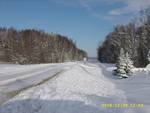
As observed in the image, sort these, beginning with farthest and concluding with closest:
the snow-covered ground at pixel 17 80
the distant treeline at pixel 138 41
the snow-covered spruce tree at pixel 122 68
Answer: the distant treeline at pixel 138 41 → the snow-covered spruce tree at pixel 122 68 → the snow-covered ground at pixel 17 80

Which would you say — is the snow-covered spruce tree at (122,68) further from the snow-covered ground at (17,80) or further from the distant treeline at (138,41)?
the distant treeline at (138,41)

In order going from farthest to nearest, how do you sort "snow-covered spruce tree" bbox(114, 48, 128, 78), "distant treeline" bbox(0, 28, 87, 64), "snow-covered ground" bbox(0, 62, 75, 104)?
"distant treeline" bbox(0, 28, 87, 64) → "snow-covered spruce tree" bbox(114, 48, 128, 78) → "snow-covered ground" bbox(0, 62, 75, 104)

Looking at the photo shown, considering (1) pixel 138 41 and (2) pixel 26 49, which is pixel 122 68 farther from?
(2) pixel 26 49

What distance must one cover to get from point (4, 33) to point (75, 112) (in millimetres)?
98105

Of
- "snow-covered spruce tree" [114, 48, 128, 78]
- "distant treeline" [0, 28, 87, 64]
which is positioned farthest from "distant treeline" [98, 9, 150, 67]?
"distant treeline" [0, 28, 87, 64]

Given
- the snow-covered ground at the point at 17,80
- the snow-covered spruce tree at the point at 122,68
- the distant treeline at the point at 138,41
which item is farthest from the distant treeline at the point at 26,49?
the snow-covered spruce tree at the point at 122,68

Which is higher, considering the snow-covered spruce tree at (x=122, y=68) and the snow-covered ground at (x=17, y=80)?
the snow-covered spruce tree at (x=122, y=68)

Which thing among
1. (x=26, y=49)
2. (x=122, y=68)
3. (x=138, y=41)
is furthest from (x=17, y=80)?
(x=26, y=49)

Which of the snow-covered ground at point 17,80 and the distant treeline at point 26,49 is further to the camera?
the distant treeline at point 26,49

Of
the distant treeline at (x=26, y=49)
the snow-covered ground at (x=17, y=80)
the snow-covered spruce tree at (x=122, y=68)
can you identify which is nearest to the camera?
the snow-covered ground at (x=17, y=80)

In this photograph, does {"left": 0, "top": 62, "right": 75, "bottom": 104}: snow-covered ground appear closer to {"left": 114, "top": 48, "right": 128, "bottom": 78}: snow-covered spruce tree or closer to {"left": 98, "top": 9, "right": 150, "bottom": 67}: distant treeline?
{"left": 114, "top": 48, "right": 128, "bottom": 78}: snow-covered spruce tree

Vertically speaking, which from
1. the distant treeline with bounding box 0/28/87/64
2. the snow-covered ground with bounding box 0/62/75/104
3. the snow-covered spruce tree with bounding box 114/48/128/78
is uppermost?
the distant treeline with bounding box 0/28/87/64

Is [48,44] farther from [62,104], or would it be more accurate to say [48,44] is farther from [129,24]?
[62,104]

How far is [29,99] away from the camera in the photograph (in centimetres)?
1112
